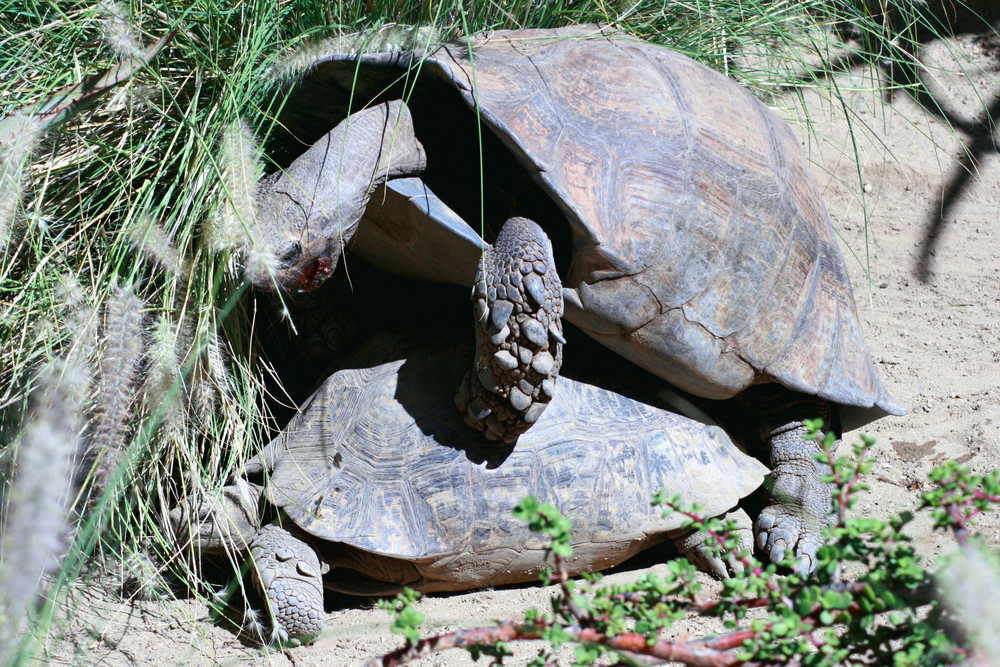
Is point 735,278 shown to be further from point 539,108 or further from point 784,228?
point 539,108

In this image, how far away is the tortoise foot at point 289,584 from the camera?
2578 millimetres

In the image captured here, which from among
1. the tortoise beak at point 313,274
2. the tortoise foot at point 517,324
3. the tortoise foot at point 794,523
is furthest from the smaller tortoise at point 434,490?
the tortoise beak at point 313,274

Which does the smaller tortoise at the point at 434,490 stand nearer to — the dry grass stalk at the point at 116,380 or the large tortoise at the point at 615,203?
the large tortoise at the point at 615,203

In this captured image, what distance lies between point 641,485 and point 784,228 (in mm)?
964

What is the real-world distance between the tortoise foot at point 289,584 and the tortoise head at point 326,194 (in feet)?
2.55

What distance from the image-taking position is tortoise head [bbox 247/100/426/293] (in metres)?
2.51

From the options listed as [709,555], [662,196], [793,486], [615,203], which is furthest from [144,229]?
[793,486]

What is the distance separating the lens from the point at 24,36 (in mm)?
2910

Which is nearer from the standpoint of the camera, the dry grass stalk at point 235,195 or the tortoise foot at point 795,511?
the dry grass stalk at point 235,195

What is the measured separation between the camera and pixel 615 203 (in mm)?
2598

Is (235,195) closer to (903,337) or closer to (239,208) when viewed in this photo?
(239,208)

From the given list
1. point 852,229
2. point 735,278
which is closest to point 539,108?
point 735,278

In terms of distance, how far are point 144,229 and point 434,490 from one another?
115 centimetres

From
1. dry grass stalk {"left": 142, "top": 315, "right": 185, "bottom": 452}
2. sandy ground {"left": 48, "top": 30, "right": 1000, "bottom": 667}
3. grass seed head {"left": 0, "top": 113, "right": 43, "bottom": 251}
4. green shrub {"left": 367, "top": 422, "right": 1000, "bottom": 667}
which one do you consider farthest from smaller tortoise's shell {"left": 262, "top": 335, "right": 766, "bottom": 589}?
green shrub {"left": 367, "top": 422, "right": 1000, "bottom": 667}
